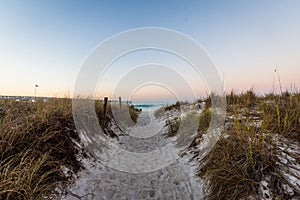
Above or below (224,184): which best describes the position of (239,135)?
above

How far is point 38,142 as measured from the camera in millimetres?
3332

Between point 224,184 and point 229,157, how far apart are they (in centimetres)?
51

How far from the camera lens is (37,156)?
10.1 ft

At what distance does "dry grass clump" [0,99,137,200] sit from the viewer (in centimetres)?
227

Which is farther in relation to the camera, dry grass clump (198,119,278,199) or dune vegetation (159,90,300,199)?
dry grass clump (198,119,278,199)

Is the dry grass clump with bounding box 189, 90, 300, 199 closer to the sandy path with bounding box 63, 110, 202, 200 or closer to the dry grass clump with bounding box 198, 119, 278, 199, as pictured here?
the dry grass clump with bounding box 198, 119, 278, 199

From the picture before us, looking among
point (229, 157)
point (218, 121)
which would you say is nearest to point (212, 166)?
point (229, 157)

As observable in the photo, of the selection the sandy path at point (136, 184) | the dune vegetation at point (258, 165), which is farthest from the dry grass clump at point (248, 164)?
the sandy path at point (136, 184)

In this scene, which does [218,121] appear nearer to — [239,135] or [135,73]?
[239,135]

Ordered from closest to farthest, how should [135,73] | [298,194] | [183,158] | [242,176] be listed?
[298,194], [242,176], [183,158], [135,73]

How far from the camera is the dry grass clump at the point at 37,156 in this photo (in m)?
2.27

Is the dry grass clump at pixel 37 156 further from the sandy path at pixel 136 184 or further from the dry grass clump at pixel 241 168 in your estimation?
the dry grass clump at pixel 241 168

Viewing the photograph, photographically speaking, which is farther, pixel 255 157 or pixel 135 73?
pixel 135 73

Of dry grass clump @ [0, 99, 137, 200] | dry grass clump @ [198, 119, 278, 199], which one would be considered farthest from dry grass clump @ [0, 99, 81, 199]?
dry grass clump @ [198, 119, 278, 199]
